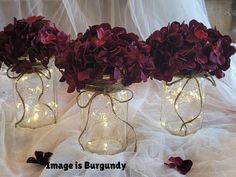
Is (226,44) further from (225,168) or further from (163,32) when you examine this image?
(225,168)

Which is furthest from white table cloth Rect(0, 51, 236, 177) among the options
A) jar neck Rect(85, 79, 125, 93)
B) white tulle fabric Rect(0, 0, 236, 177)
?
jar neck Rect(85, 79, 125, 93)

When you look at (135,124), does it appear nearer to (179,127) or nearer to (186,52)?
(179,127)

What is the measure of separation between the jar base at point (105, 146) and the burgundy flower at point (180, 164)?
0.33ft

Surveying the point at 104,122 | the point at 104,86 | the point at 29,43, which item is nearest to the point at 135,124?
the point at 104,122

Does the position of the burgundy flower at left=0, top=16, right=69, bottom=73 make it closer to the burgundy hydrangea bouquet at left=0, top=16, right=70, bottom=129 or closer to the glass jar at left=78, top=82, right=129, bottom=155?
the burgundy hydrangea bouquet at left=0, top=16, right=70, bottom=129

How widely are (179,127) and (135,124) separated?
0.10m

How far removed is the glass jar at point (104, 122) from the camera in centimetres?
71

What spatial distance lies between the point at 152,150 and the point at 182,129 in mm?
122

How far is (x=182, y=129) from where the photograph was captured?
781mm

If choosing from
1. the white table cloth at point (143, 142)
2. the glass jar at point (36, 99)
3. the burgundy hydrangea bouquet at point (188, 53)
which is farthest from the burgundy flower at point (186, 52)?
the glass jar at point (36, 99)

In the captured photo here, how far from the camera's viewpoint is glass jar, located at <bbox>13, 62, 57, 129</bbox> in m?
0.81

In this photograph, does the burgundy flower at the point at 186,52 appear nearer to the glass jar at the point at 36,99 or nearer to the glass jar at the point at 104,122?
the glass jar at the point at 104,122

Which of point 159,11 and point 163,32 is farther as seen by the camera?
point 159,11

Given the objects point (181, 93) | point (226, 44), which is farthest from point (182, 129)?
point (226, 44)
